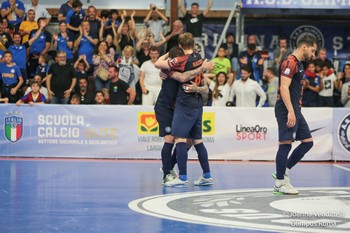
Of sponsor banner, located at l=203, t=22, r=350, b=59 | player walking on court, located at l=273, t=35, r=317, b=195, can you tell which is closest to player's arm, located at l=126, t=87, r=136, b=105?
sponsor banner, located at l=203, t=22, r=350, b=59

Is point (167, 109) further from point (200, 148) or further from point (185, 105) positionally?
point (200, 148)

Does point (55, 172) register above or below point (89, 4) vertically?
below

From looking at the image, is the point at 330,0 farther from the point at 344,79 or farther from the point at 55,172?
the point at 55,172

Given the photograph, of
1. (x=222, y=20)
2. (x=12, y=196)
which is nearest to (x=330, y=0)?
(x=222, y=20)

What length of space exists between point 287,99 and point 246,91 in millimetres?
6860

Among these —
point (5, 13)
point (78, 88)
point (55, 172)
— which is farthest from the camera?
point (5, 13)

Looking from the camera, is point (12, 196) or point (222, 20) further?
point (222, 20)

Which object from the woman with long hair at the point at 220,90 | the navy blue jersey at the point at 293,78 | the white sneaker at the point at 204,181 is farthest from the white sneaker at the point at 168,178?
the woman with long hair at the point at 220,90

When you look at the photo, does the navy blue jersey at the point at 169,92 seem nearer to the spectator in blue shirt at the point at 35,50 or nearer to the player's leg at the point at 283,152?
the player's leg at the point at 283,152

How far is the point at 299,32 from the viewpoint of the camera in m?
21.1

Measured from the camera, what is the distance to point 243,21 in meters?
19.9

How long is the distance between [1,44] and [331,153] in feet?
27.6

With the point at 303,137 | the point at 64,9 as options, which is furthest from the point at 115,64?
the point at 303,137

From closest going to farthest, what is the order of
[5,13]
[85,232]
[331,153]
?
[85,232]
[331,153]
[5,13]
